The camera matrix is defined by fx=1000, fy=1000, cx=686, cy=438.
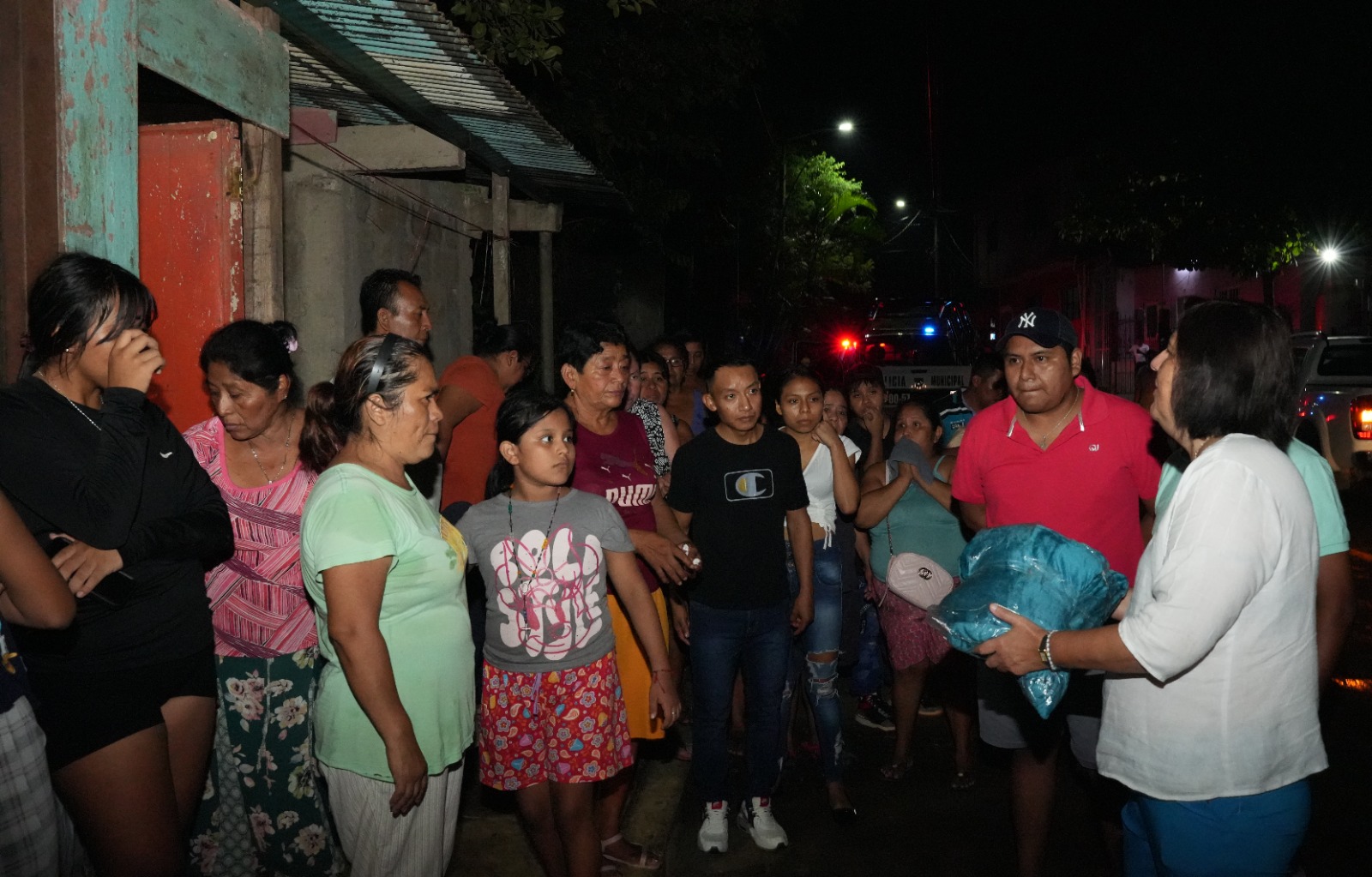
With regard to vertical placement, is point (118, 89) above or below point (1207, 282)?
below

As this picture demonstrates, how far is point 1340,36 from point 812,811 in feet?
45.7

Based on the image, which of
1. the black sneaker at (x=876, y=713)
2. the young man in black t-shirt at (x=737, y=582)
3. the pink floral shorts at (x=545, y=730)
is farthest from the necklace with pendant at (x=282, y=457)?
the black sneaker at (x=876, y=713)

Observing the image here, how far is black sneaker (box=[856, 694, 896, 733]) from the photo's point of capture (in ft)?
A: 20.2

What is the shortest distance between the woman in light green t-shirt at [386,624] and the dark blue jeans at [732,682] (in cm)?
170

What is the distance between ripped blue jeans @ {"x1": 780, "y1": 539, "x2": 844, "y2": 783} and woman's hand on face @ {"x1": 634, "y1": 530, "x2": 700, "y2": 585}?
33.1 inches

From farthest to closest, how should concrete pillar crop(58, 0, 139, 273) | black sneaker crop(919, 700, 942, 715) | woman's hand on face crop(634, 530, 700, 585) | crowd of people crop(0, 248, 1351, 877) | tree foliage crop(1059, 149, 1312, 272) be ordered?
1. tree foliage crop(1059, 149, 1312, 272)
2. black sneaker crop(919, 700, 942, 715)
3. woman's hand on face crop(634, 530, 700, 585)
4. concrete pillar crop(58, 0, 139, 273)
5. crowd of people crop(0, 248, 1351, 877)

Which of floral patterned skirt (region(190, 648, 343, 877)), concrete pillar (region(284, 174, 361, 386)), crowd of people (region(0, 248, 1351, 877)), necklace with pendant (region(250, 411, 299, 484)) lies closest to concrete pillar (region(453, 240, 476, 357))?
concrete pillar (region(284, 174, 361, 386))

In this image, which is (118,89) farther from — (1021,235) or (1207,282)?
(1021,235)

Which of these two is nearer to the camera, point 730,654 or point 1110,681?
point 1110,681

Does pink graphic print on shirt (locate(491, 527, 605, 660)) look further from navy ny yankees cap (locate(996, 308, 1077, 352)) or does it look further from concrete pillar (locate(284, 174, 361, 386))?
concrete pillar (locate(284, 174, 361, 386))

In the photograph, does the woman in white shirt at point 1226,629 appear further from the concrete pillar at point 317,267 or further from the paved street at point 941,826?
the concrete pillar at point 317,267

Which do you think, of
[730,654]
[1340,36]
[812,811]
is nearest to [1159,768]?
[730,654]

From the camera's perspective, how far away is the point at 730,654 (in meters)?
4.52

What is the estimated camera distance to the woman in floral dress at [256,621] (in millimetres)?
3523
